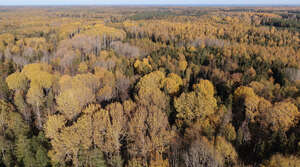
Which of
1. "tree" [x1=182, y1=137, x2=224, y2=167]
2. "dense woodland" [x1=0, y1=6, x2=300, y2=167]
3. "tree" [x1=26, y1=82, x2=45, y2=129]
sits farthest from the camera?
"tree" [x1=26, y1=82, x2=45, y2=129]

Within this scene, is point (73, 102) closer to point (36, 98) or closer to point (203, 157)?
point (36, 98)

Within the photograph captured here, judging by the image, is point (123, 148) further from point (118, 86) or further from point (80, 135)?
point (118, 86)

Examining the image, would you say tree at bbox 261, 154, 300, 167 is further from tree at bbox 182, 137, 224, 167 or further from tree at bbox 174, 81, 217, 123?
tree at bbox 174, 81, 217, 123

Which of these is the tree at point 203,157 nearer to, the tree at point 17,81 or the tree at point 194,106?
the tree at point 194,106

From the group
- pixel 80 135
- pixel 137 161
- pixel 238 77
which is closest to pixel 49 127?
pixel 80 135

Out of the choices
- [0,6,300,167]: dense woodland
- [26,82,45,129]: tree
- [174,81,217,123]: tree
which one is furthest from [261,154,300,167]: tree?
[26,82,45,129]: tree

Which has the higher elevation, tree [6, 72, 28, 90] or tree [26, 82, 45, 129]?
tree [6, 72, 28, 90]

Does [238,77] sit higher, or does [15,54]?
[15,54]

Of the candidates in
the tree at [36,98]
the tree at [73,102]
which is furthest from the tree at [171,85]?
the tree at [36,98]

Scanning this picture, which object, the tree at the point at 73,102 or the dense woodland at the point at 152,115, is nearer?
the dense woodland at the point at 152,115

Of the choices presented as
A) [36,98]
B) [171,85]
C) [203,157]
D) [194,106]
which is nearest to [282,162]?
[203,157]

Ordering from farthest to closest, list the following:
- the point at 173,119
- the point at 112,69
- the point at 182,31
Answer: the point at 182,31 → the point at 112,69 → the point at 173,119
